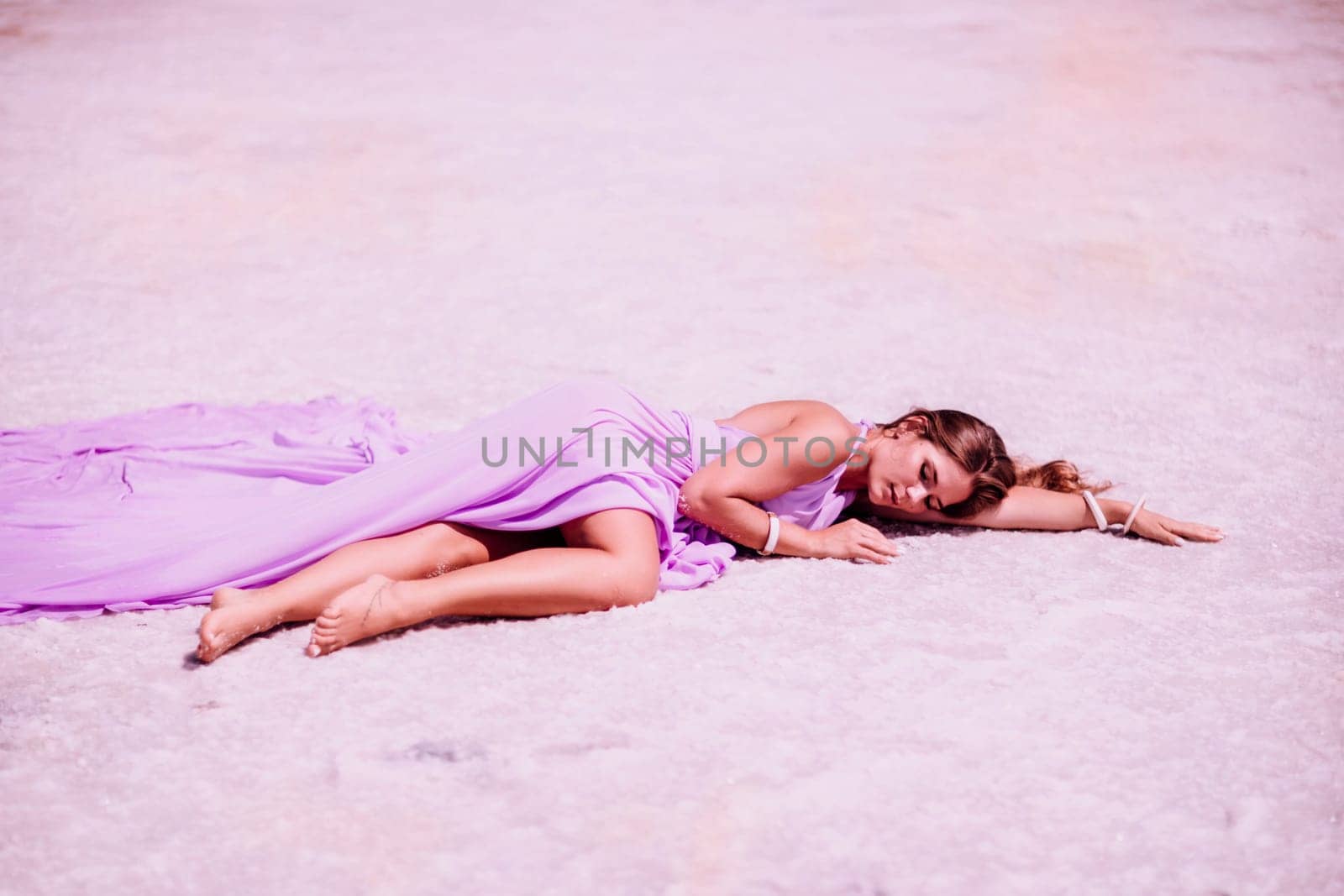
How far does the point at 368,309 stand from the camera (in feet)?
15.6

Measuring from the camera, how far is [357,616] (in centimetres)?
243

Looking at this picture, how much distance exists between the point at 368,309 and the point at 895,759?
3.34 m

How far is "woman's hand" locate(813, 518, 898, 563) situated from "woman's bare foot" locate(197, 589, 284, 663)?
1.41 metres

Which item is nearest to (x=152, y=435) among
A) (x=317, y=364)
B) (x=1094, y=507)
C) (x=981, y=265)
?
(x=317, y=364)

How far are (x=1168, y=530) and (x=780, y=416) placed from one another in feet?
3.90

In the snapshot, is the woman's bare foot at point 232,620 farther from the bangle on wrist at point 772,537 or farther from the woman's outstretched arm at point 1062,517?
the woman's outstretched arm at point 1062,517

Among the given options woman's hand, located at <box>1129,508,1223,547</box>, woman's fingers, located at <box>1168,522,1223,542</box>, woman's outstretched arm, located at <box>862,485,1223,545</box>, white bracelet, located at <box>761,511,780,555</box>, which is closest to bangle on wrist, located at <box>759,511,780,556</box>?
white bracelet, located at <box>761,511,780,555</box>

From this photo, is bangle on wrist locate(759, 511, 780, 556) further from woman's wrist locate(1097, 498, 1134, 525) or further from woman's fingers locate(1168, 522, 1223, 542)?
woman's fingers locate(1168, 522, 1223, 542)

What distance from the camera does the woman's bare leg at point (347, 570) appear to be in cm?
241

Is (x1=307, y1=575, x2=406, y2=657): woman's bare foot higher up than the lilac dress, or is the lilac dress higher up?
the lilac dress

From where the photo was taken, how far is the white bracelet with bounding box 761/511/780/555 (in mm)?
2930

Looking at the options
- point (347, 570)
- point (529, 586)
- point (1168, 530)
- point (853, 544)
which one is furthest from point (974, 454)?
point (347, 570)

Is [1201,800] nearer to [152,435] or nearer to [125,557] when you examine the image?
[125,557]

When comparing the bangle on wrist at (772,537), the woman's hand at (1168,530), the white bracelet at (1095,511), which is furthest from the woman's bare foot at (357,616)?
the woman's hand at (1168,530)
